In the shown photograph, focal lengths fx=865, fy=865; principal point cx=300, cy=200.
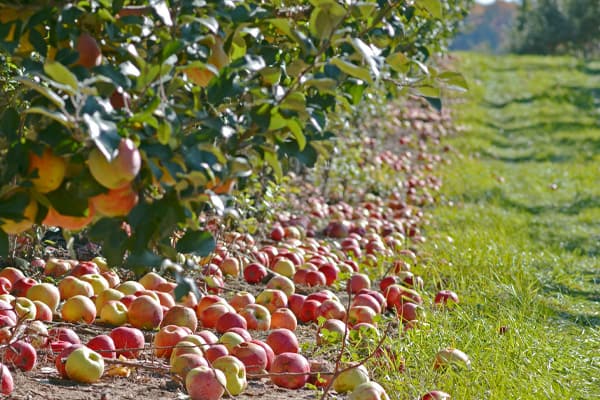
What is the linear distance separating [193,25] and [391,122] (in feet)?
33.6

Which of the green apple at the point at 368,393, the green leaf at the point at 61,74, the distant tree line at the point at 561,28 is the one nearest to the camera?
the green leaf at the point at 61,74

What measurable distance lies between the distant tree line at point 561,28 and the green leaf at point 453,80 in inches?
1287

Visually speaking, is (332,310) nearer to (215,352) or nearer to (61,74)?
(215,352)

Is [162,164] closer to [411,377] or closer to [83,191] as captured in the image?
[83,191]

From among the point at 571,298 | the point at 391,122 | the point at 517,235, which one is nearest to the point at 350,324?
the point at 571,298

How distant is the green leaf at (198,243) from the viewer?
1.80m

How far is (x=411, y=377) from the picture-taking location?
2.87 m

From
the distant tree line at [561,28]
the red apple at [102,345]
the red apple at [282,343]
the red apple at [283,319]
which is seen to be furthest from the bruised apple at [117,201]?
the distant tree line at [561,28]

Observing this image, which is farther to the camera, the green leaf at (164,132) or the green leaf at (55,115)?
the green leaf at (164,132)

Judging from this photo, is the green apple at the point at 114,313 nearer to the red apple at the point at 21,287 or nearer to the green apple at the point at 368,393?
the red apple at the point at 21,287

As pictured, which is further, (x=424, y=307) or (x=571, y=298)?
(x=571, y=298)

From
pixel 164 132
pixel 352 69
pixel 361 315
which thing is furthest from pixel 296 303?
pixel 164 132

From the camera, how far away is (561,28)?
36.3m

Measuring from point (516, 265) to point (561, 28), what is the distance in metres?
33.8
